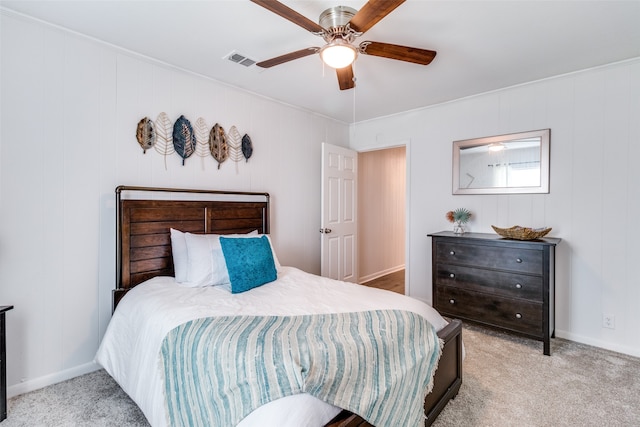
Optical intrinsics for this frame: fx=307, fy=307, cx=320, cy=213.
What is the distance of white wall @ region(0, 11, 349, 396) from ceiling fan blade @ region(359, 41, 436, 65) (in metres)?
1.81

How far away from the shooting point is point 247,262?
234cm

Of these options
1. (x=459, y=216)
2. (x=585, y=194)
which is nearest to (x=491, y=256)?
(x=459, y=216)

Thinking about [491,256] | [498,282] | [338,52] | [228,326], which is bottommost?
[498,282]

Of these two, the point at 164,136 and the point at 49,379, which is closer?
the point at 49,379

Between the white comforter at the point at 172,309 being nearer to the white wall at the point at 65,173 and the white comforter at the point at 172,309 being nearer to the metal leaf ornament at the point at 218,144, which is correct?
the white wall at the point at 65,173

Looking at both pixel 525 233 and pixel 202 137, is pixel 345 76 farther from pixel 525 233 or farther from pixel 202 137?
pixel 525 233

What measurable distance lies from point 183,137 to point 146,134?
1.01 feet

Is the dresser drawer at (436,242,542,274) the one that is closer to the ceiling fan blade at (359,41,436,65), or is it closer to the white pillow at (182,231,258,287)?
the ceiling fan blade at (359,41,436,65)

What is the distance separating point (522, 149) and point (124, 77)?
12.6 feet

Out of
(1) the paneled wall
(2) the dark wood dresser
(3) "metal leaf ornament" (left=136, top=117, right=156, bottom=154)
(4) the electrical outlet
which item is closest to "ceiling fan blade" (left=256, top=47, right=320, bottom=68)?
(3) "metal leaf ornament" (left=136, top=117, right=156, bottom=154)

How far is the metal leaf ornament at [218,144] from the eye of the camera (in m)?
3.07

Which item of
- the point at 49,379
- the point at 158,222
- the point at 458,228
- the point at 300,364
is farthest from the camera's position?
the point at 458,228

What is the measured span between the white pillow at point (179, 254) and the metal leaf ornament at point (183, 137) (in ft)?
2.49

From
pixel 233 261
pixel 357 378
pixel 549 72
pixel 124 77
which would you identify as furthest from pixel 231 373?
pixel 549 72
